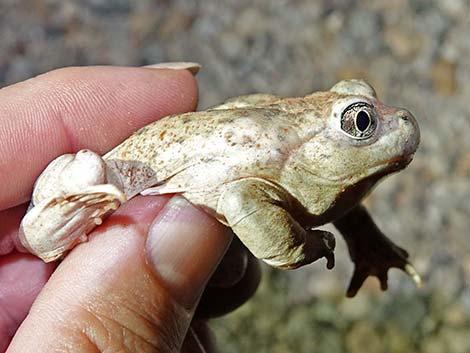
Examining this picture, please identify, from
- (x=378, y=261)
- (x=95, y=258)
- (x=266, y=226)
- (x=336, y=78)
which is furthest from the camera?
(x=336, y=78)

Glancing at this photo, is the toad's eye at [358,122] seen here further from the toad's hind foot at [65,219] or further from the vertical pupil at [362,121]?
the toad's hind foot at [65,219]

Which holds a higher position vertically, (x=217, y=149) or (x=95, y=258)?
(x=217, y=149)

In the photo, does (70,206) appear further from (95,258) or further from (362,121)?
(362,121)

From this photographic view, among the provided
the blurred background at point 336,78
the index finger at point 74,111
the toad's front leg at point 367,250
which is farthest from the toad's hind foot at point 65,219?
the blurred background at point 336,78

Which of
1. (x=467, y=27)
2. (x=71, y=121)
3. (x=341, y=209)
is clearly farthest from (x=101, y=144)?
(x=467, y=27)

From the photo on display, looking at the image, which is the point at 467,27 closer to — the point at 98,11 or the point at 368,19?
the point at 368,19

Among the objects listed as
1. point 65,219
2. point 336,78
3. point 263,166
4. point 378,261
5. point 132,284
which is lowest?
point 336,78

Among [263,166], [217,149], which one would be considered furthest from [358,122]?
[217,149]
